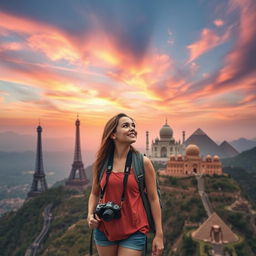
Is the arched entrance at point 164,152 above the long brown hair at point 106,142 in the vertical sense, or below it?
above

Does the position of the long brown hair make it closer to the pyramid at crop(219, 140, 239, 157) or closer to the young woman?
the young woman

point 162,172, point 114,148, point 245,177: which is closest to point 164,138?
point 162,172

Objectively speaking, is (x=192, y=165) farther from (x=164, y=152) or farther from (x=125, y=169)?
(x=125, y=169)

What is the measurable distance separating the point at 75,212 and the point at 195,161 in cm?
3128

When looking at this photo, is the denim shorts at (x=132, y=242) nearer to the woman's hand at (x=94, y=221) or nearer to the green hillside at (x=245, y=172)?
the woman's hand at (x=94, y=221)

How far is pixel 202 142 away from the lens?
173500 mm

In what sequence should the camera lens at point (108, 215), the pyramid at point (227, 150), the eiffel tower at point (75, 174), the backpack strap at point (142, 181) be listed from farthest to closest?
1. the pyramid at point (227, 150)
2. the eiffel tower at point (75, 174)
3. the backpack strap at point (142, 181)
4. the camera lens at point (108, 215)

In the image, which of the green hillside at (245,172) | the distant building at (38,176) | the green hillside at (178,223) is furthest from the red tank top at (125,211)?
the distant building at (38,176)

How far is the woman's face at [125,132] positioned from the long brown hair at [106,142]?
3.2 inches

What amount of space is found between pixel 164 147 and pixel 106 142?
76268 millimetres

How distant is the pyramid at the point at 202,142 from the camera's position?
17025cm

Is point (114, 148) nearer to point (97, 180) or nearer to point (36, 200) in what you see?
point (97, 180)

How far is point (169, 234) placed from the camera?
5278cm

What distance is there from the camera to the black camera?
19.0 feet
